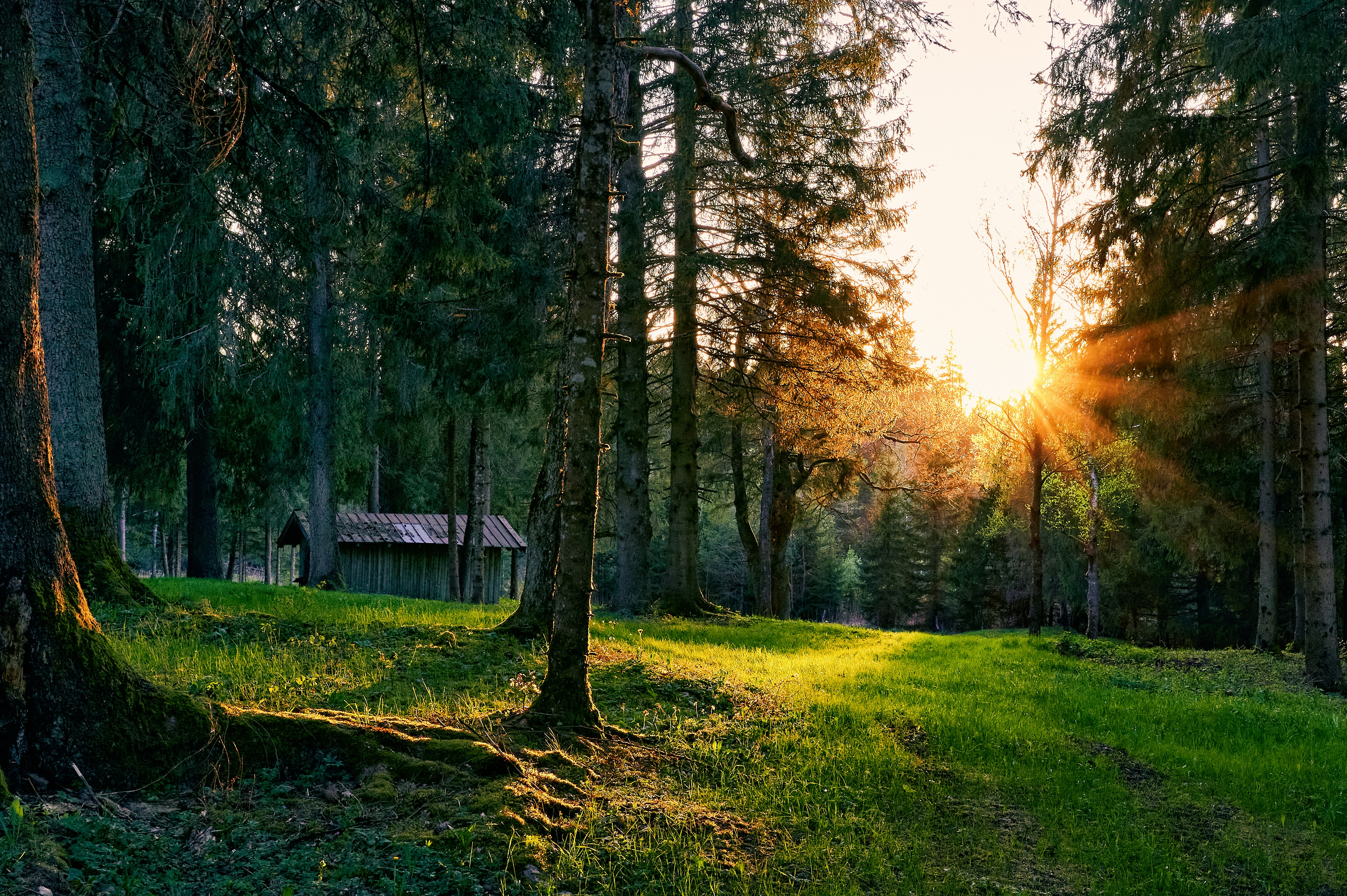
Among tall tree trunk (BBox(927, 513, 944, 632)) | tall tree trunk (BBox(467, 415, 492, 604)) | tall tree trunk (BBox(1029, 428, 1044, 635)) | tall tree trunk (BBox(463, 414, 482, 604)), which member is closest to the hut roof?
tall tree trunk (BBox(463, 414, 482, 604))

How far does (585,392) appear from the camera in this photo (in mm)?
5594

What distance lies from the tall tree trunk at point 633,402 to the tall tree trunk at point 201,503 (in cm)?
911

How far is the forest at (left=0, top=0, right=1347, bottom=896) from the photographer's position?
389cm

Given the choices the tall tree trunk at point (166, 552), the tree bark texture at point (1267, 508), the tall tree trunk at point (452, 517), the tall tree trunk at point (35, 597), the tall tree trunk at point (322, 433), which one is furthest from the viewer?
the tall tree trunk at point (166, 552)

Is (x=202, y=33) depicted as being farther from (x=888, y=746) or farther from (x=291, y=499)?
(x=291, y=499)

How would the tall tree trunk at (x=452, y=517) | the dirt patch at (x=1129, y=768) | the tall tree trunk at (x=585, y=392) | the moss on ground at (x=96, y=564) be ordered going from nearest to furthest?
1. the tall tree trunk at (x=585, y=392)
2. the dirt patch at (x=1129, y=768)
3. the moss on ground at (x=96, y=564)
4. the tall tree trunk at (x=452, y=517)

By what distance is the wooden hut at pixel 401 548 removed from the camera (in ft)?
83.2

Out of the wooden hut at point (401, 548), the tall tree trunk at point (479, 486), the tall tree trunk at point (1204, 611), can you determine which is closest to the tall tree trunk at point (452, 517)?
the tall tree trunk at point (479, 486)

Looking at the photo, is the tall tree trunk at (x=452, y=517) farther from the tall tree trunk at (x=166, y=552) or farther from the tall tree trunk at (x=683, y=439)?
the tall tree trunk at (x=166, y=552)

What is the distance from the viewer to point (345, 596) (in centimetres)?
1407

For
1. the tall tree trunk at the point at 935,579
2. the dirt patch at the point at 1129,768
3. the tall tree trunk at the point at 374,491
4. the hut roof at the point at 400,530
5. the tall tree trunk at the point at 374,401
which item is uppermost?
the tall tree trunk at the point at 374,401

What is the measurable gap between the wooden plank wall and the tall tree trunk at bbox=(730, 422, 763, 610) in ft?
27.6

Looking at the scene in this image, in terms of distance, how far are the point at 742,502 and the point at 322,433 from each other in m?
13.1

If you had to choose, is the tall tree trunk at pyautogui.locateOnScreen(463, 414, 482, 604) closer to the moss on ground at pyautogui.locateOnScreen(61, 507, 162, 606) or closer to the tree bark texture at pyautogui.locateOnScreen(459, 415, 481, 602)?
the tree bark texture at pyautogui.locateOnScreen(459, 415, 481, 602)
